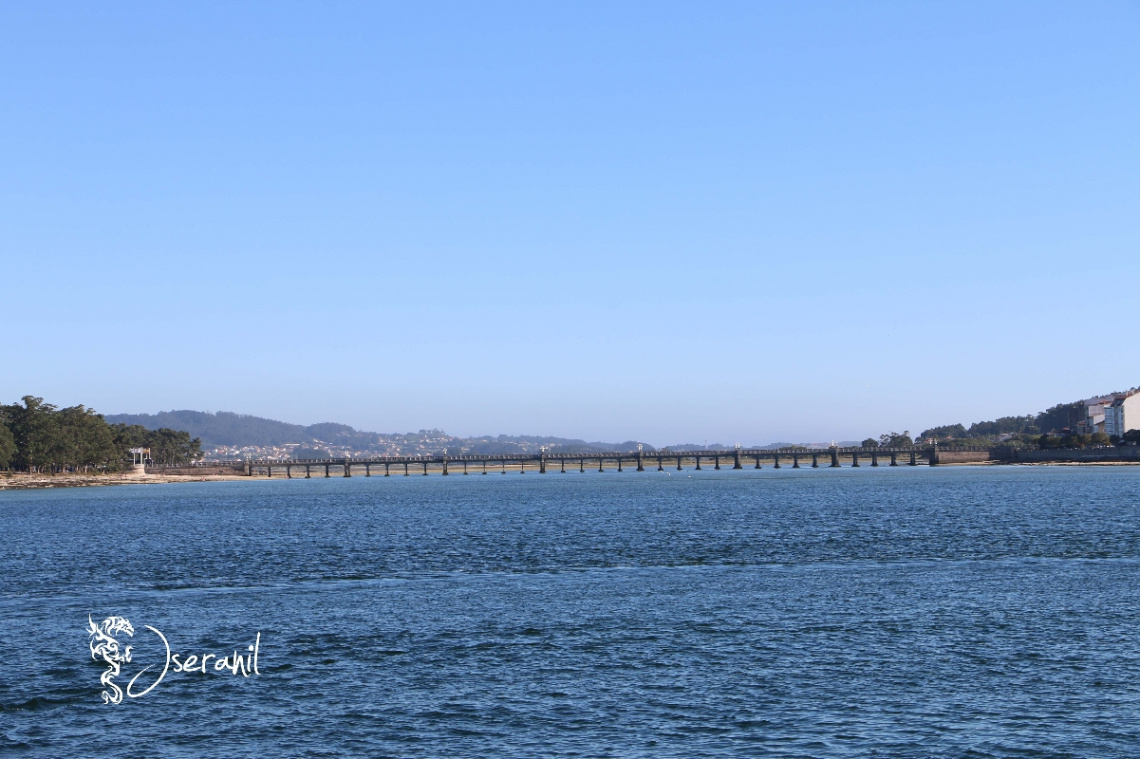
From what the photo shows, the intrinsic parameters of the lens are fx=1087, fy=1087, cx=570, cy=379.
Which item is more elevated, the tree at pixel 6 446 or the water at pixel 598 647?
the tree at pixel 6 446

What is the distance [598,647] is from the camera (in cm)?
3108

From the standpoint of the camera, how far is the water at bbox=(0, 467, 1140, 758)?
22391 millimetres

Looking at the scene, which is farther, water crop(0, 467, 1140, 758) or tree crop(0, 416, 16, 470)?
tree crop(0, 416, 16, 470)

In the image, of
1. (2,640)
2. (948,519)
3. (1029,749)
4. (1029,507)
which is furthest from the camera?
(1029,507)

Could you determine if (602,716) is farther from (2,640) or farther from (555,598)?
(2,640)

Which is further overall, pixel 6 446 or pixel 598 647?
pixel 6 446

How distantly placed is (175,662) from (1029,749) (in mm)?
21572

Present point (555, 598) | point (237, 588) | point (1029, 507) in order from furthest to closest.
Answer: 1. point (1029, 507)
2. point (237, 588)
3. point (555, 598)

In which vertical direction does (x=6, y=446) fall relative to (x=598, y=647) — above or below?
above

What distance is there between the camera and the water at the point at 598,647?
73.5ft

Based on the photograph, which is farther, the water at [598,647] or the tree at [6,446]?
the tree at [6,446]

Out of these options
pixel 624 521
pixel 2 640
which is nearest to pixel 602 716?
pixel 2 640

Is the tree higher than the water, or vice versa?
the tree

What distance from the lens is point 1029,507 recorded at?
94.1 metres
